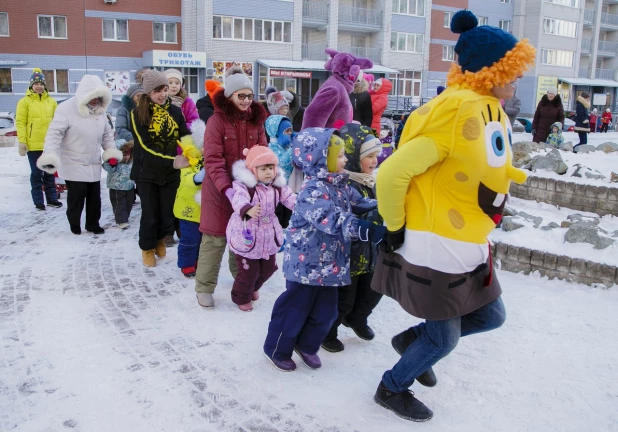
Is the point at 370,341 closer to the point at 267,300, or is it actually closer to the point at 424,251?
the point at 267,300

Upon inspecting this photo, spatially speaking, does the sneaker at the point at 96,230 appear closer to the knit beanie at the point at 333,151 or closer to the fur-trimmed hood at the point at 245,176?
the fur-trimmed hood at the point at 245,176

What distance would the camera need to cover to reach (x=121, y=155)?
7164 millimetres

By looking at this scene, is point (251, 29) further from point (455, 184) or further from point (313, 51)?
point (455, 184)

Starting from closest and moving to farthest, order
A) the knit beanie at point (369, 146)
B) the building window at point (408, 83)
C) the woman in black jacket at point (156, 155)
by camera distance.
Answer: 1. the knit beanie at point (369, 146)
2. the woman in black jacket at point (156, 155)
3. the building window at point (408, 83)

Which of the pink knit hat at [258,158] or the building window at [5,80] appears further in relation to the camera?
the building window at [5,80]

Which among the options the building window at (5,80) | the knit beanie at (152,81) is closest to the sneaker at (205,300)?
the knit beanie at (152,81)

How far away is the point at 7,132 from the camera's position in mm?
18781

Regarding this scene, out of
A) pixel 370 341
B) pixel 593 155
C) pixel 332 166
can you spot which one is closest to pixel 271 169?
pixel 332 166

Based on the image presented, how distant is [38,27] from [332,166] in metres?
35.8

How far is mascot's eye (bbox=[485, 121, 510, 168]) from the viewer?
265 centimetres

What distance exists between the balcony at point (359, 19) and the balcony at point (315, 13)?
1498 mm

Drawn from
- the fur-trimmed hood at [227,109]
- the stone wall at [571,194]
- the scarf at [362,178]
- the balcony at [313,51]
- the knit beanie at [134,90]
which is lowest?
the stone wall at [571,194]

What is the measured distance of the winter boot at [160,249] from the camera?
608cm

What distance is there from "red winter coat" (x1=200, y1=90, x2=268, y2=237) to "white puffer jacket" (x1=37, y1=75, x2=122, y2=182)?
2.69 meters
